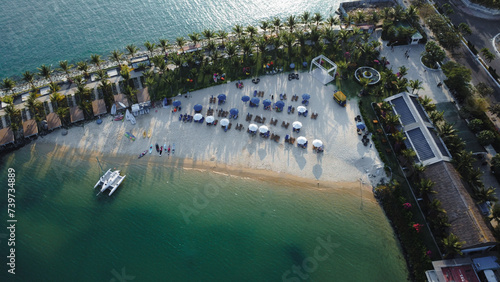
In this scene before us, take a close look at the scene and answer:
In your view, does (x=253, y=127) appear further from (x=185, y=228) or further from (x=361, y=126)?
(x=185, y=228)

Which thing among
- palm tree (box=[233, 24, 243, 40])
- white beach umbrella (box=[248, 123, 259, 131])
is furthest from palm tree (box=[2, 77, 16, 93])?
white beach umbrella (box=[248, 123, 259, 131])

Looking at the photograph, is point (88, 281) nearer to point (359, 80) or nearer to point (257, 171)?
point (257, 171)

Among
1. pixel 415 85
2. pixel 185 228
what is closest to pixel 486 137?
pixel 415 85

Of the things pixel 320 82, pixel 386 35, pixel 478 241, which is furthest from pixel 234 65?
pixel 478 241

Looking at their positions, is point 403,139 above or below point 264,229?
above

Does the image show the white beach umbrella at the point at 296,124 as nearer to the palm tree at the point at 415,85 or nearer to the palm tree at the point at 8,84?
the palm tree at the point at 415,85
